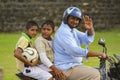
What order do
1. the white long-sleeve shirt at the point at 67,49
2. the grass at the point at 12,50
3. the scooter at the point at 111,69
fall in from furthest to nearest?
the grass at the point at 12,50, the scooter at the point at 111,69, the white long-sleeve shirt at the point at 67,49

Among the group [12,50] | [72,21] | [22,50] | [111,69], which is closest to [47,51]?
[22,50]

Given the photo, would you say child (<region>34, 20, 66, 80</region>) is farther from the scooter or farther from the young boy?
the scooter

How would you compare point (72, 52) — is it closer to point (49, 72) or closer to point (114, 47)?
point (49, 72)

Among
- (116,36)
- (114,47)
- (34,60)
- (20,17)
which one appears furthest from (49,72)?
(20,17)

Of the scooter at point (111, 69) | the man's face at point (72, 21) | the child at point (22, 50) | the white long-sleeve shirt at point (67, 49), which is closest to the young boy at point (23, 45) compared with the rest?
the child at point (22, 50)

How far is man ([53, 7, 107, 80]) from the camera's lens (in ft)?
20.6

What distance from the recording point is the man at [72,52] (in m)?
6.29

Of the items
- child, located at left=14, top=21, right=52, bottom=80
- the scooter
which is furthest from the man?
child, located at left=14, top=21, right=52, bottom=80

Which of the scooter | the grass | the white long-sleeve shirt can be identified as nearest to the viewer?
the white long-sleeve shirt

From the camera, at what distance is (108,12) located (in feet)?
76.8

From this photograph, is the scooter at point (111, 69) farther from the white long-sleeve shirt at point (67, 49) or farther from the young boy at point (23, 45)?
the young boy at point (23, 45)

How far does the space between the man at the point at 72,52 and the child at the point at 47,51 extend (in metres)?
0.09

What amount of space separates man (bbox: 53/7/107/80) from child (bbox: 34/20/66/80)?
0.09 metres

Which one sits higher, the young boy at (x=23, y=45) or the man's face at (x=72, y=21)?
the man's face at (x=72, y=21)
